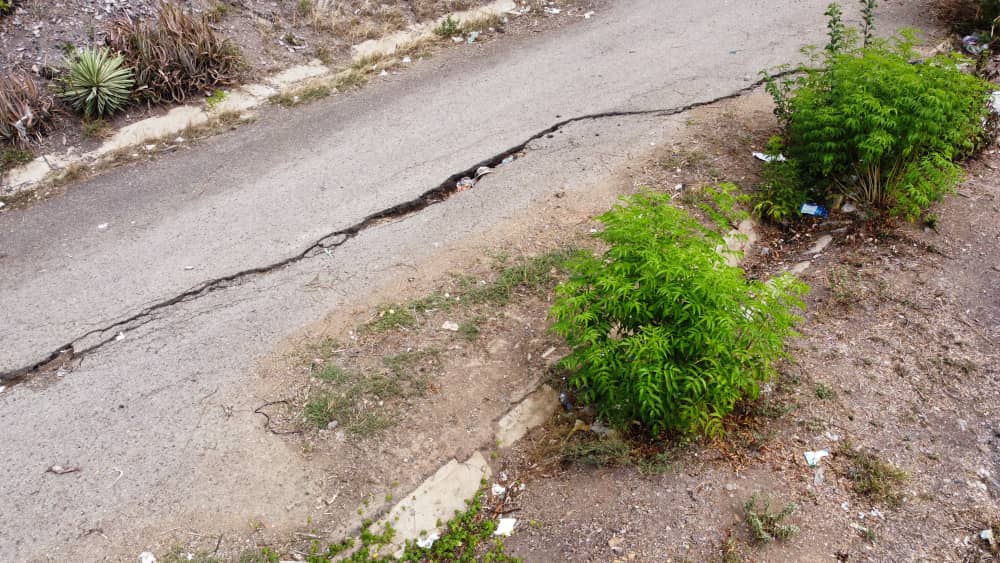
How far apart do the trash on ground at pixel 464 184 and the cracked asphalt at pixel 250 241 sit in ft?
0.38

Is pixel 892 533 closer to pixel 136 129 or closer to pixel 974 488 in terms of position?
pixel 974 488

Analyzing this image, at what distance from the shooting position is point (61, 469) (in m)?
3.86

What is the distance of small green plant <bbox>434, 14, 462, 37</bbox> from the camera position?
28.9 feet

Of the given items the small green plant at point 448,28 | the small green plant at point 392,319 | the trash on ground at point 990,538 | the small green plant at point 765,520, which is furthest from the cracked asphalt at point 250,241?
the trash on ground at point 990,538

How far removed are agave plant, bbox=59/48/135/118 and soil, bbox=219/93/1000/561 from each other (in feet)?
14.0

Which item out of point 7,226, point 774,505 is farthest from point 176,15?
point 774,505

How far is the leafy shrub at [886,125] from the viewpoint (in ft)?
15.5

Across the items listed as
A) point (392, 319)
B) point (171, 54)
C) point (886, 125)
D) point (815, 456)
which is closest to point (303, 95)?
point (171, 54)

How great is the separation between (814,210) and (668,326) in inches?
114

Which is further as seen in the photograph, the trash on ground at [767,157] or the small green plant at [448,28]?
the small green plant at [448,28]

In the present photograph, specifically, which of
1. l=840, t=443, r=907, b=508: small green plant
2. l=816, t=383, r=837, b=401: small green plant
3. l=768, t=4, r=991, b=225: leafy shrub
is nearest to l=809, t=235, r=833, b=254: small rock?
l=768, t=4, r=991, b=225: leafy shrub

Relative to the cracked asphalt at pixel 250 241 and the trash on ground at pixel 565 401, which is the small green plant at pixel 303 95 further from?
the trash on ground at pixel 565 401

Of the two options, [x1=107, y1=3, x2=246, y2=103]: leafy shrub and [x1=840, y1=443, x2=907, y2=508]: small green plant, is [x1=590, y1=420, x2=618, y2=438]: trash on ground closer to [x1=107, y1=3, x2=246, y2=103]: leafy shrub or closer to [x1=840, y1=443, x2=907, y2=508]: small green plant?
[x1=840, y1=443, x2=907, y2=508]: small green plant

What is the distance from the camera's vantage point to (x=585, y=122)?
6773 millimetres
